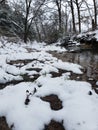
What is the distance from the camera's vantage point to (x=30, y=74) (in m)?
6.35

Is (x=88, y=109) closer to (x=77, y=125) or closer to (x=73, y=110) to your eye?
(x=73, y=110)

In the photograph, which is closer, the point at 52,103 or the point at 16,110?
the point at 16,110

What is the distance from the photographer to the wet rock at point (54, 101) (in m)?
3.90

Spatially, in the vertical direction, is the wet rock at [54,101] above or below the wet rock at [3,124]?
above

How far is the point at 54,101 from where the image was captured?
162 inches

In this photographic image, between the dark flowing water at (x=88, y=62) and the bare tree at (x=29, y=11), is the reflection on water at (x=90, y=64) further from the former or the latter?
the bare tree at (x=29, y=11)

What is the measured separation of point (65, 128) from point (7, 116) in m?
0.94

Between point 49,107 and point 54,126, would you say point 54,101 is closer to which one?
point 49,107

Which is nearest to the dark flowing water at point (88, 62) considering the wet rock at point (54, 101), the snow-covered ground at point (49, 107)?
the snow-covered ground at point (49, 107)

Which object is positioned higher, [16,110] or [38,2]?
[38,2]

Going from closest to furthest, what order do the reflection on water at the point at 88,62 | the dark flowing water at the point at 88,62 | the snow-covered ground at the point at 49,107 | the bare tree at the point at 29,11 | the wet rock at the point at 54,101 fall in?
the snow-covered ground at the point at 49,107, the wet rock at the point at 54,101, the dark flowing water at the point at 88,62, the reflection on water at the point at 88,62, the bare tree at the point at 29,11

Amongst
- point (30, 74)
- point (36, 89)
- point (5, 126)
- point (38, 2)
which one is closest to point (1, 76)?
point (30, 74)

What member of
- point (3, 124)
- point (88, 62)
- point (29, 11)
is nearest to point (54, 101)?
point (3, 124)

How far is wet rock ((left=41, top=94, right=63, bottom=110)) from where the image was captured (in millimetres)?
3896
